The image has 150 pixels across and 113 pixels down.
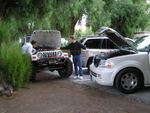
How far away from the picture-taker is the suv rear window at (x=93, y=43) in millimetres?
15458

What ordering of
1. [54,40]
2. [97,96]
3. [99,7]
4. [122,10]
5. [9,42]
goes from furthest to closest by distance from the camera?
[122,10] < [99,7] < [54,40] < [9,42] < [97,96]

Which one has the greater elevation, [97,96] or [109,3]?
[109,3]

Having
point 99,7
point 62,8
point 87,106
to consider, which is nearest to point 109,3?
point 99,7

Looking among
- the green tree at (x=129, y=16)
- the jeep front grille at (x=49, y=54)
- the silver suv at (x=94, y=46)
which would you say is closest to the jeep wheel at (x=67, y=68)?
the jeep front grille at (x=49, y=54)

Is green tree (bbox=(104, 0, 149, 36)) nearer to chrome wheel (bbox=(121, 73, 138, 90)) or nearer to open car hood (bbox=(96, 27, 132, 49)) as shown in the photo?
open car hood (bbox=(96, 27, 132, 49))

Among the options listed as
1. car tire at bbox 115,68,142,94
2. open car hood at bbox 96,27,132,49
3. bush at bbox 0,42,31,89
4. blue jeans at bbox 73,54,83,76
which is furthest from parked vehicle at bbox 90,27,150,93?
blue jeans at bbox 73,54,83,76

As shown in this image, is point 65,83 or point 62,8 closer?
point 65,83

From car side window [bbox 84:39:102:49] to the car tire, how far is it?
5.40m

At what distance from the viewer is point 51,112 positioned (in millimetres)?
7828

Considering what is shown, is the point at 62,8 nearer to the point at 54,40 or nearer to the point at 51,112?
the point at 54,40

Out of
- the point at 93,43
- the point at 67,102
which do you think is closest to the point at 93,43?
the point at 93,43

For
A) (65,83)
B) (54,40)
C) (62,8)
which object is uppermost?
(62,8)

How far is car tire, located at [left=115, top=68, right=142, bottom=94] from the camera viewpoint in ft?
33.3

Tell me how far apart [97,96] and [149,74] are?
1.75 meters
